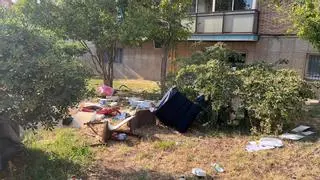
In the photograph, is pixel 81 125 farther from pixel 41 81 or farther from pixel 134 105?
pixel 41 81

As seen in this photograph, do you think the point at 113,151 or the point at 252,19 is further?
the point at 252,19

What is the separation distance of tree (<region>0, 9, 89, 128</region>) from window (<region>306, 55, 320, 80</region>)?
1074 cm

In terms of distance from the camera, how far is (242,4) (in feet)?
47.5

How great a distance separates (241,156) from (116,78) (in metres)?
14.9

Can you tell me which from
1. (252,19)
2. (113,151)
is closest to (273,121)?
(113,151)

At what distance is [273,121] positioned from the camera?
6719 millimetres

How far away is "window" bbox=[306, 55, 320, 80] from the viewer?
12.8 meters

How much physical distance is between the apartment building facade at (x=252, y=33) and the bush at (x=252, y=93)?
19.0 feet

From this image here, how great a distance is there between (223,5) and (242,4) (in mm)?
924

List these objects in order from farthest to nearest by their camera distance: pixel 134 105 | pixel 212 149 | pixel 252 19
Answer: pixel 252 19
pixel 134 105
pixel 212 149

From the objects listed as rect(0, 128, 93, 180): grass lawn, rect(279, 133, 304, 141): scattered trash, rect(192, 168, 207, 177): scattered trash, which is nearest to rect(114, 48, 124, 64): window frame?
rect(0, 128, 93, 180): grass lawn

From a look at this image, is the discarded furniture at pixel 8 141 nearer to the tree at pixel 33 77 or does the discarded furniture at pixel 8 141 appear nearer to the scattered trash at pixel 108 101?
the tree at pixel 33 77

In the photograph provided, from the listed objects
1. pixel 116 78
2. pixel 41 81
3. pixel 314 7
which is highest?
pixel 314 7

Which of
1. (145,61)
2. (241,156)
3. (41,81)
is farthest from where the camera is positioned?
(145,61)
